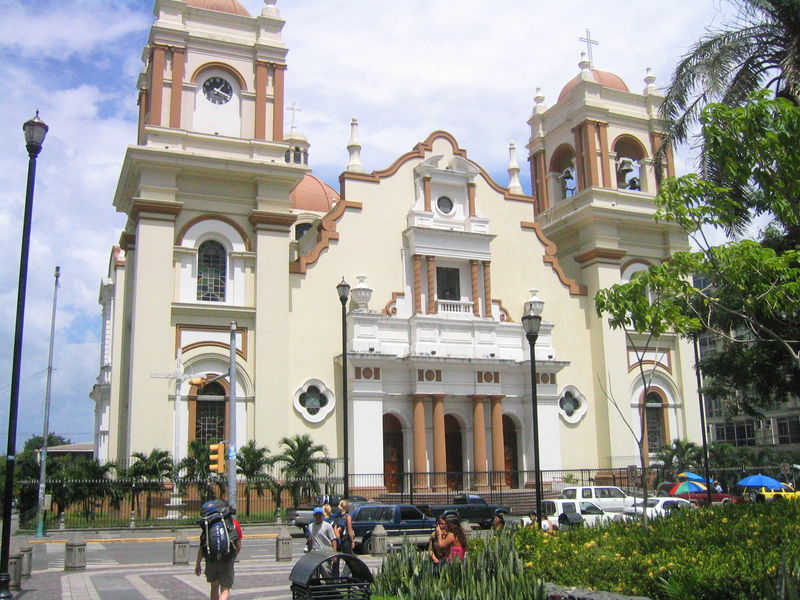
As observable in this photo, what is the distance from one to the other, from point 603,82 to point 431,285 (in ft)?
52.1

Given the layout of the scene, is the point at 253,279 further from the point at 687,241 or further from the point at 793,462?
the point at 793,462

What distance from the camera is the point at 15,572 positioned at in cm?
1513

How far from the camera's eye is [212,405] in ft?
109

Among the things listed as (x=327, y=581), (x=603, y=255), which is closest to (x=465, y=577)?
(x=327, y=581)

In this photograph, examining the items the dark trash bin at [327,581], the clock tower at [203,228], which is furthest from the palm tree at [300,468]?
the dark trash bin at [327,581]

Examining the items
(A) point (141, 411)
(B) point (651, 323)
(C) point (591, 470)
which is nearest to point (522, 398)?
(C) point (591, 470)

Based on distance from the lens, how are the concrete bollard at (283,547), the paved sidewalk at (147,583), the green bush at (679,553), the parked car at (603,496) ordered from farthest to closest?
the parked car at (603,496), the concrete bollard at (283,547), the paved sidewalk at (147,583), the green bush at (679,553)

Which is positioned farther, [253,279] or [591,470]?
[591,470]

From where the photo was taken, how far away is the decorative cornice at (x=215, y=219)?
3400cm

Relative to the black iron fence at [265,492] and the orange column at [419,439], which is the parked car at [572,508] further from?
the orange column at [419,439]

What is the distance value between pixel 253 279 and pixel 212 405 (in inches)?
204

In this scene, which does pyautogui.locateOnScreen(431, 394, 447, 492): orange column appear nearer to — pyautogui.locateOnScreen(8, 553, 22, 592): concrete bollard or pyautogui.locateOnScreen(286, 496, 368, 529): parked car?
pyautogui.locateOnScreen(286, 496, 368, 529): parked car

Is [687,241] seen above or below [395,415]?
above

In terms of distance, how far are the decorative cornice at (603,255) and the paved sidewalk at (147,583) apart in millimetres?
24934
